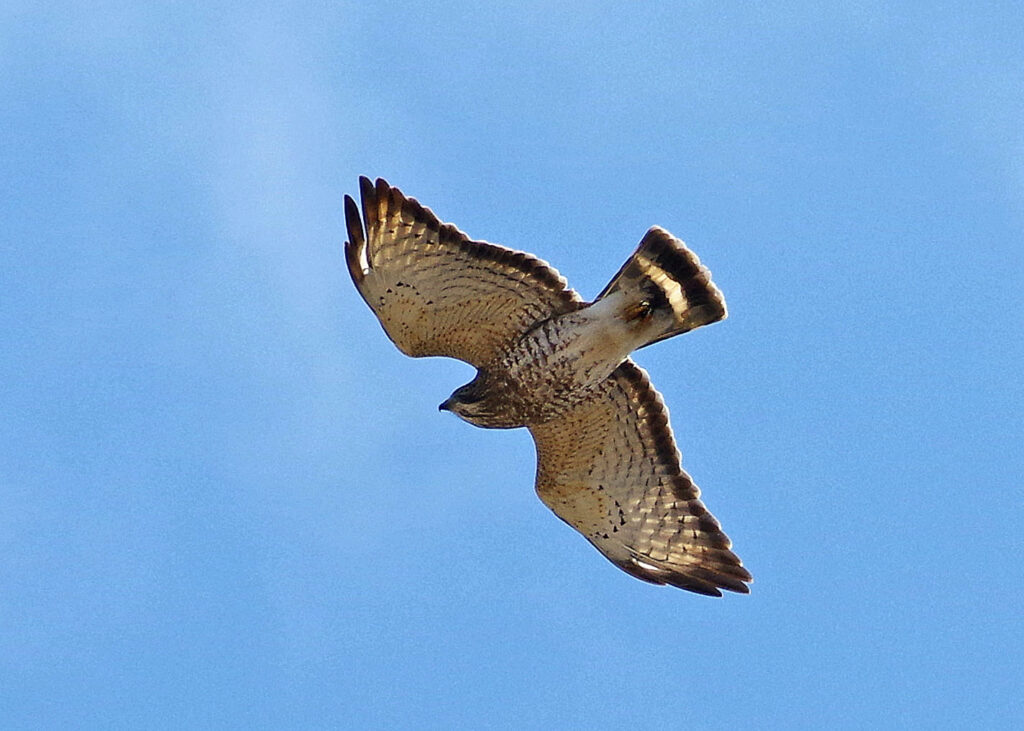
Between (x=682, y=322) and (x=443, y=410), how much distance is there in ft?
6.00

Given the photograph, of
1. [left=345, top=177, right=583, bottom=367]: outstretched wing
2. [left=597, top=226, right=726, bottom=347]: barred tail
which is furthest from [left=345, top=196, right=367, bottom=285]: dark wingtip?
[left=597, top=226, right=726, bottom=347]: barred tail

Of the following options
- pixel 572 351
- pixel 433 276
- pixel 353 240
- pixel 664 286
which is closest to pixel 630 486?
pixel 572 351

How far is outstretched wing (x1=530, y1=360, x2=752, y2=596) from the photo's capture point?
1191cm

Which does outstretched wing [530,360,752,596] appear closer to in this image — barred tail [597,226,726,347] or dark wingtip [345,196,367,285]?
barred tail [597,226,726,347]

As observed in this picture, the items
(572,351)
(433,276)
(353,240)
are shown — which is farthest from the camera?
(572,351)

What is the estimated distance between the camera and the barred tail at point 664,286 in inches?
453

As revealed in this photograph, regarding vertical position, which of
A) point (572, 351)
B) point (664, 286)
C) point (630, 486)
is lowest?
point (630, 486)

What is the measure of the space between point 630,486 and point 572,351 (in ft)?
4.33

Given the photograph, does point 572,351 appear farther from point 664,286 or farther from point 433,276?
point 433,276

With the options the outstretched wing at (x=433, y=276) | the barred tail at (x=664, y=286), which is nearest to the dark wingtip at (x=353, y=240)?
the outstretched wing at (x=433, y=276)

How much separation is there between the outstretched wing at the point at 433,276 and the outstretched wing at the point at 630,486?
3.05 ft

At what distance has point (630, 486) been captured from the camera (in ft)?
39.9

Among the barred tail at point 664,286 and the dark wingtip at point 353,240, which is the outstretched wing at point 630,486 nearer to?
the barred tail at point 664,286

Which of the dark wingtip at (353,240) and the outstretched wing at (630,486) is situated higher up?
the dark wingtip at (353,240)
